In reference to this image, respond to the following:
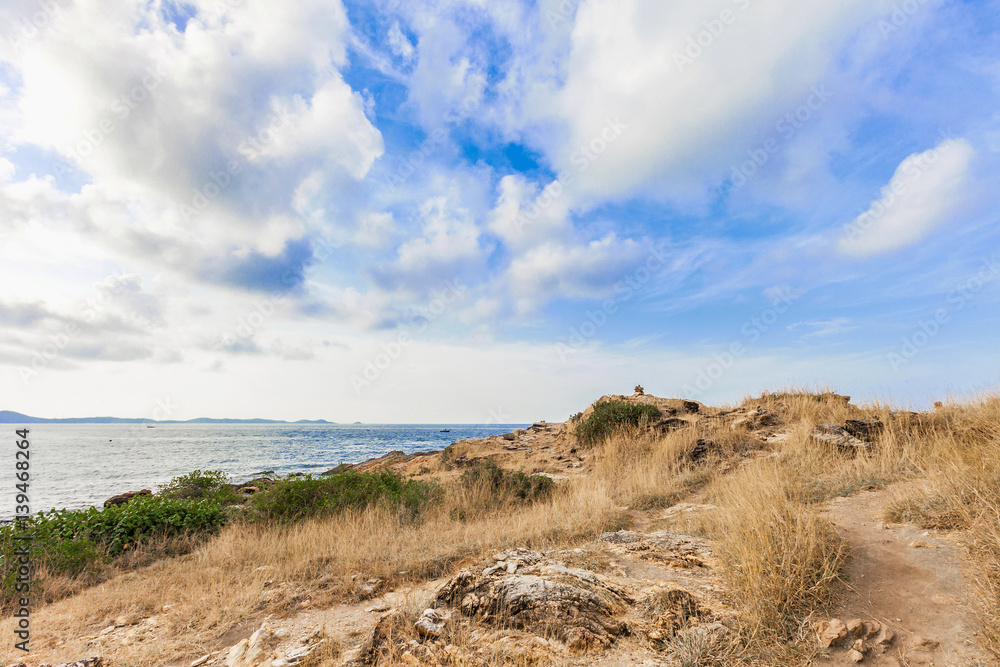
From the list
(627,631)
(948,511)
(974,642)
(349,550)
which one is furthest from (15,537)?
(948,511)

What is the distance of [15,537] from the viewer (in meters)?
7.06

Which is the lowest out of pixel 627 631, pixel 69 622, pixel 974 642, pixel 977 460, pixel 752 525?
pixel 69 622

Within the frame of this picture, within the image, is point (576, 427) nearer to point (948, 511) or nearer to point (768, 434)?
point (768, 434)

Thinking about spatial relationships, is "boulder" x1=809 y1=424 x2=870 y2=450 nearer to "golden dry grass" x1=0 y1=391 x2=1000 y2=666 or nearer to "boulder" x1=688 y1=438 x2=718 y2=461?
"golden dry grass" x1=0 y1=391 x2=1000 y2=666

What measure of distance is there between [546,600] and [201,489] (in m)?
11.6

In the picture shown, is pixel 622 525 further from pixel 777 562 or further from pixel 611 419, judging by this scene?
pixel 611 419

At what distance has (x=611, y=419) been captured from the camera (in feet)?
52.7

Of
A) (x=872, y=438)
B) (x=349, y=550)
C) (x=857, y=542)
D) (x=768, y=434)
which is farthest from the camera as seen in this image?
(x=768, y=434)

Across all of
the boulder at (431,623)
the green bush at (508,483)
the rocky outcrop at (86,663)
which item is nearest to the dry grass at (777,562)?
the boulder at (431,623)

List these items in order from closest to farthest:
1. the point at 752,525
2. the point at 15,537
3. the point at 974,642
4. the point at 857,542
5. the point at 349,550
→ the point at 974,642 < the point at 752,525 < the point at 857,542 < the point at 349,550 < the point at 15,537

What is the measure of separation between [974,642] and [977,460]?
360 centimetres

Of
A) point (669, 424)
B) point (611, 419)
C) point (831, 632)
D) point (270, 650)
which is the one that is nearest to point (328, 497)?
point (270, 650)

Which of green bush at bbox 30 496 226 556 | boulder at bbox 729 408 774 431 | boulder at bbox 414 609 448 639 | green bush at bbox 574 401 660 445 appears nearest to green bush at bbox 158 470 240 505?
green bush at bbox 30 496 226 556

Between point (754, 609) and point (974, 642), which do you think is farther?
point (754, 609)
